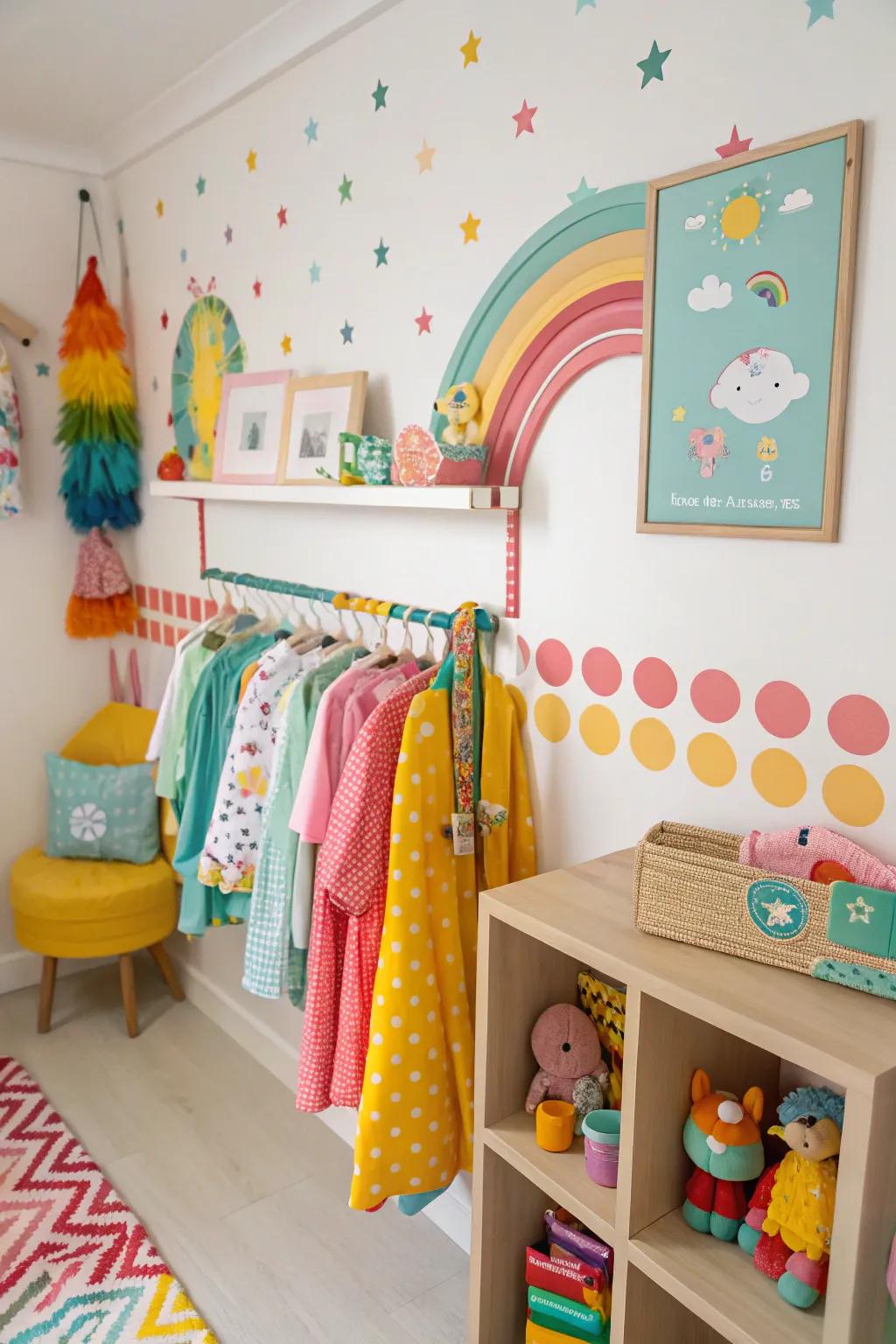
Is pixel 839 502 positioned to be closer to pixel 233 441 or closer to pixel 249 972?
pixel 249 972

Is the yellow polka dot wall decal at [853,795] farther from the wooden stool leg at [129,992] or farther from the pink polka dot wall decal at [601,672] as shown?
the wooden stool leg at [129,992]

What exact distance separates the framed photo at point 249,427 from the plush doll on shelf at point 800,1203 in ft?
5.64

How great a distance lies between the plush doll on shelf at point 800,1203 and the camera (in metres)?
1.21

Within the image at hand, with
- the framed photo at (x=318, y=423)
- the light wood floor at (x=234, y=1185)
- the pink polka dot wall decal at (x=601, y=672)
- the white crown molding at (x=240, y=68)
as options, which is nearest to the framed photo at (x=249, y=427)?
the framed photo at (x=318, y=423)

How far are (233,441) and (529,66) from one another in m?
1.17

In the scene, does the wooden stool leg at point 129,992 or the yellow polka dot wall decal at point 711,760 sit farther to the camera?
the wooden stool leg at point 129,992

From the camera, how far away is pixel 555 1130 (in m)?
1.54

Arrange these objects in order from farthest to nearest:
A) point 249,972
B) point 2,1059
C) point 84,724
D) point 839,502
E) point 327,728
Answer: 1. point 84,724
2. point 2,1059
3. point 249,972
4. point 327,728
5. point 839,502

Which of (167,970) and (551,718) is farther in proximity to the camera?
(167,970)

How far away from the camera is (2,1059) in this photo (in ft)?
9.53

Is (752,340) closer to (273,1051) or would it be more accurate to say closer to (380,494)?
(380,494)

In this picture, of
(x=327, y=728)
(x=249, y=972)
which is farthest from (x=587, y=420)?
(x=249, y=972)

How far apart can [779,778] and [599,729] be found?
0.36 meters

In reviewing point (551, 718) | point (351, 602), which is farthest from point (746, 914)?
point (351, 602)
